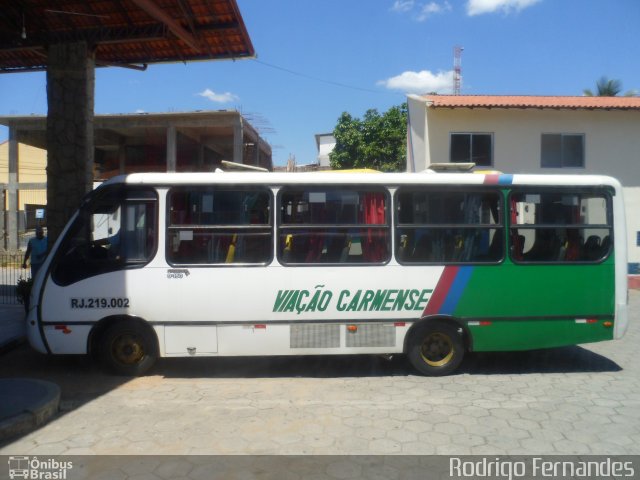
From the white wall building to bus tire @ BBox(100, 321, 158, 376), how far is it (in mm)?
11692

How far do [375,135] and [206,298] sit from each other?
23.8 metres

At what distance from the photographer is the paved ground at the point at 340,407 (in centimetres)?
447

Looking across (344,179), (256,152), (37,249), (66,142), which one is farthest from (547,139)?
A: (256,152)

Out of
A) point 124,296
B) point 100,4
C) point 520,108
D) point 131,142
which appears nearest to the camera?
point 124,296

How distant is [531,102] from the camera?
51.6 feet

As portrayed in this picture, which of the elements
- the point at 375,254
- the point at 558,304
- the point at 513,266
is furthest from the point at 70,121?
the point at 558,304

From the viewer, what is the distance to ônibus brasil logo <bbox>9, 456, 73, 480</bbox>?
392 centimetres

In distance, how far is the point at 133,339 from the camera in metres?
6.38

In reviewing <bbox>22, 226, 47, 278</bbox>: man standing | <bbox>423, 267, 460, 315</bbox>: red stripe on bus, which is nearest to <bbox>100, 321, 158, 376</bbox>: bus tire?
<bbox>423, 267, 460, 315</bbox>: red stripe on bus

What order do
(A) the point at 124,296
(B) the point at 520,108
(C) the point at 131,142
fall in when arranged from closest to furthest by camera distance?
(A) the point at 124,296 → (B) the point at 520,108 → (C) the point at 131,142

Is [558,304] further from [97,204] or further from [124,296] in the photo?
[97,204]

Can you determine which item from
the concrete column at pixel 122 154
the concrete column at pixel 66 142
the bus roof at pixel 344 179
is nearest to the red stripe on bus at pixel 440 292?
the bus roof at pixel 344 179

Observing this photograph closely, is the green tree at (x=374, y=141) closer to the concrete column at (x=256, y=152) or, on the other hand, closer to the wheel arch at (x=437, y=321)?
the concrete column at (x=256, y=152)

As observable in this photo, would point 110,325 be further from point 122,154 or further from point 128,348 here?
point 122,154
